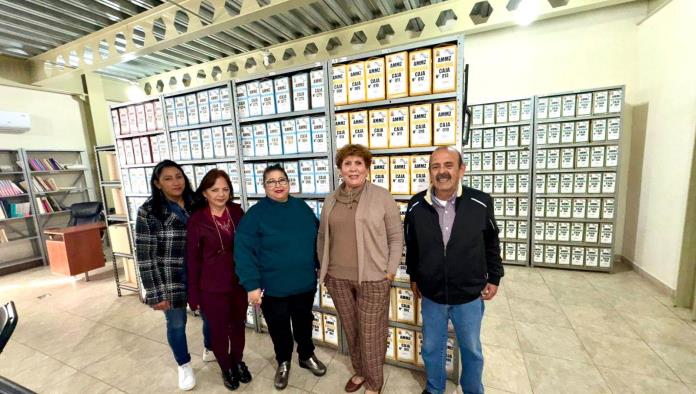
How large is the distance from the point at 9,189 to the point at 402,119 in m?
6.95

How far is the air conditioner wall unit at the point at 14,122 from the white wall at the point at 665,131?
30.7ft

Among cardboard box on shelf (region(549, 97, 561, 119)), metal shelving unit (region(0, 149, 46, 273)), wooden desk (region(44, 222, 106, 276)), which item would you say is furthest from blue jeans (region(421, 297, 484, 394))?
metal shelving unit (region(0, 149, 46, 273))

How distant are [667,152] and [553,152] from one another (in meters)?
1.03

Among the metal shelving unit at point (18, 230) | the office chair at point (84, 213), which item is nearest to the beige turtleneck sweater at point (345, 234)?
the office chair at point (84, 213)

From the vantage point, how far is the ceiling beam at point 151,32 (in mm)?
2914

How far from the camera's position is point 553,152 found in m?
3.79

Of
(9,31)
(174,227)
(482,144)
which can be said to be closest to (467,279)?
(174,227)

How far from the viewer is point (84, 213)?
4844 millimetres

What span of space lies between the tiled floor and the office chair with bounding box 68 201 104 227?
1717 mm

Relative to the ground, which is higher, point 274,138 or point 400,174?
point 274,138

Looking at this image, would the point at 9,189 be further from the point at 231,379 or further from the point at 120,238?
the point at 231,379

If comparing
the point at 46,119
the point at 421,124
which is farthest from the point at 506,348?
the point at 46,119

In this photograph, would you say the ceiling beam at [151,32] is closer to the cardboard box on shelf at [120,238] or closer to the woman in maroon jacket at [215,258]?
the woman in maroon jacket at [215,258]

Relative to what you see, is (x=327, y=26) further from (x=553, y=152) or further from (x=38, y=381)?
(x=38, y=381)
